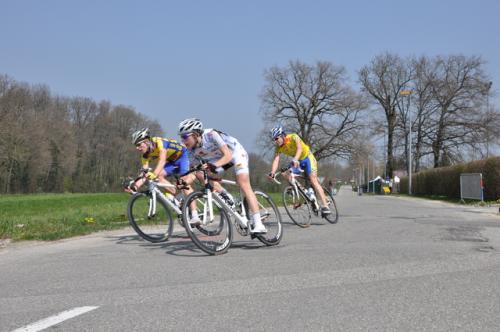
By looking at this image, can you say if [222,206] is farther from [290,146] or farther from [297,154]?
[290,146]

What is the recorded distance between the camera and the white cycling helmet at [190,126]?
22.3 ft

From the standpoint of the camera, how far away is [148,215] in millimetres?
8492

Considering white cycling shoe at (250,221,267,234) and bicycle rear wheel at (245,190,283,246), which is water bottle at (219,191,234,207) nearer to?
bicycle rear wheel at (245,190,283,246)

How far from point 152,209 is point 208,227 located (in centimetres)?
187

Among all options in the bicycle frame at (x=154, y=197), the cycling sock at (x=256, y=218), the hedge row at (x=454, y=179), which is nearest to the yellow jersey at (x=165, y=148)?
the bicycle frame at (x=154, y=197)

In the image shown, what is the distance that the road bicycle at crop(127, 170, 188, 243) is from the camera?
830 cm

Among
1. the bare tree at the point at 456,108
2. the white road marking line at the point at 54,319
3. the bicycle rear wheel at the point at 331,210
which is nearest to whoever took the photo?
the white road marking line at the point at 54,319

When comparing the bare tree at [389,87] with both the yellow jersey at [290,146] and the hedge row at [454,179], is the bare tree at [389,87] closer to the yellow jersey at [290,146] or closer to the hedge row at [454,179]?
the hedge row at [454,179]

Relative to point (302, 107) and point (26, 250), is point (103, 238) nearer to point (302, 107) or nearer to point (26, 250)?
point (26, 250)

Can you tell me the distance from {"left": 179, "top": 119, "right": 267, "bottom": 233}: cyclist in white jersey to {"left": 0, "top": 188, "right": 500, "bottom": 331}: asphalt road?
2.22 ft

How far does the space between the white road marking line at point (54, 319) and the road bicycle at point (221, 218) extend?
2.62 metres

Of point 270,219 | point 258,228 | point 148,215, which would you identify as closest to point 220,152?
point 258,228

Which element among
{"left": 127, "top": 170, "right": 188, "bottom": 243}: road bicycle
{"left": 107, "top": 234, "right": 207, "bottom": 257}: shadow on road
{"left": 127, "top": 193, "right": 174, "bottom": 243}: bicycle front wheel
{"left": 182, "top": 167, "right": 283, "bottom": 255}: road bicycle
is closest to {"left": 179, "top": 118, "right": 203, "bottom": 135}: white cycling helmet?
{"left": 182, "top": 167, "right": 283, "bottom": 255}: road bicycle

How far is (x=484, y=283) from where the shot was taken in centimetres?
445
